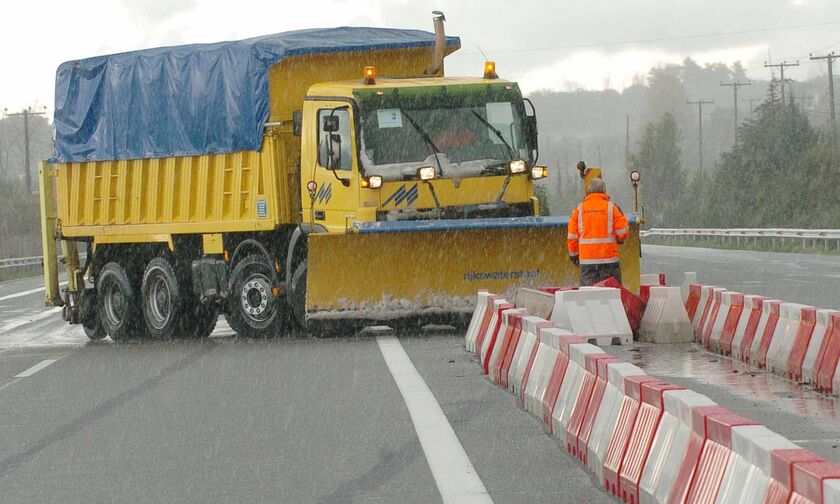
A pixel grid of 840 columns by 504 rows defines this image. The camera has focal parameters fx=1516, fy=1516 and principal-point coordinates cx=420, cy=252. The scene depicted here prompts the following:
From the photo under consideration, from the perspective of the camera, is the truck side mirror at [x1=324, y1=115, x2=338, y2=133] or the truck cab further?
the truck cab

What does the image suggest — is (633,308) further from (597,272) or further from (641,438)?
(641,438)

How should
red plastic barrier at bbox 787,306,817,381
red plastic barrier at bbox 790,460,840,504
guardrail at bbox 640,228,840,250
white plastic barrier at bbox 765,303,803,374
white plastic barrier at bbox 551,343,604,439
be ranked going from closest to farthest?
red plastic barrier at bbox 790,460,840,504 → white plastic barrier at bbox 551,343,604,439 → red plastic barrier at bbox 787,306,817,381 → white plastic barrier at bbox 765,303,803,374 → guardrail at bbox 640,228,840,250

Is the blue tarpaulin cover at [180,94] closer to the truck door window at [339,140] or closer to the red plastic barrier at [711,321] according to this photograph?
the truck door window at [339,140]

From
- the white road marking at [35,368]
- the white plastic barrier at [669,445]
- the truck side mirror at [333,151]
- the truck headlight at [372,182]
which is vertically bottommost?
the white road marking at [35,368]

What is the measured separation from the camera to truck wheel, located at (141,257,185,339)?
19516 mm

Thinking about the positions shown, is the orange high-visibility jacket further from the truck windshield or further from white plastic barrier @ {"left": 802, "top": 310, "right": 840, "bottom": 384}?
white plastic barrier @ {"left": 802, "top": 310, "right": 840, "bottom": 384}

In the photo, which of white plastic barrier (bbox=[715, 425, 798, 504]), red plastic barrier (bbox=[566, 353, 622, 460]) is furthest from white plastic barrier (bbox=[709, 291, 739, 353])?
white plastic barrier (bbox=[715, 425, 798, 504])

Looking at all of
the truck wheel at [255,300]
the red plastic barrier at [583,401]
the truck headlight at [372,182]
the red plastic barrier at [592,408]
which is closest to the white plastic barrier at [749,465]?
the red plastic barrier at [592,408]

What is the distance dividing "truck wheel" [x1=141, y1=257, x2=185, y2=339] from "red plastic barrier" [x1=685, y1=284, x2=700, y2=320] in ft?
22.2

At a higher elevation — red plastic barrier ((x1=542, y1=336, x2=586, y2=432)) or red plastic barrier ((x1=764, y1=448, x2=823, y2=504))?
red plastic barrier ((x1=764, y1=448, x2=823, y2=504))

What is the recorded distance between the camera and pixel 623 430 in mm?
7484

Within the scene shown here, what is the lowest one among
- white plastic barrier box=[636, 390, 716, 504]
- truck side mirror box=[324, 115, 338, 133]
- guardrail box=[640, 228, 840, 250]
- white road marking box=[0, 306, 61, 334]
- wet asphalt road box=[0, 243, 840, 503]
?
guardrail box=[640, 228, 840, 250]

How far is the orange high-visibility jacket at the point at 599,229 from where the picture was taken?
15.6m

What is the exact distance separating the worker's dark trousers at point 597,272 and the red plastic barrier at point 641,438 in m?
8.47
